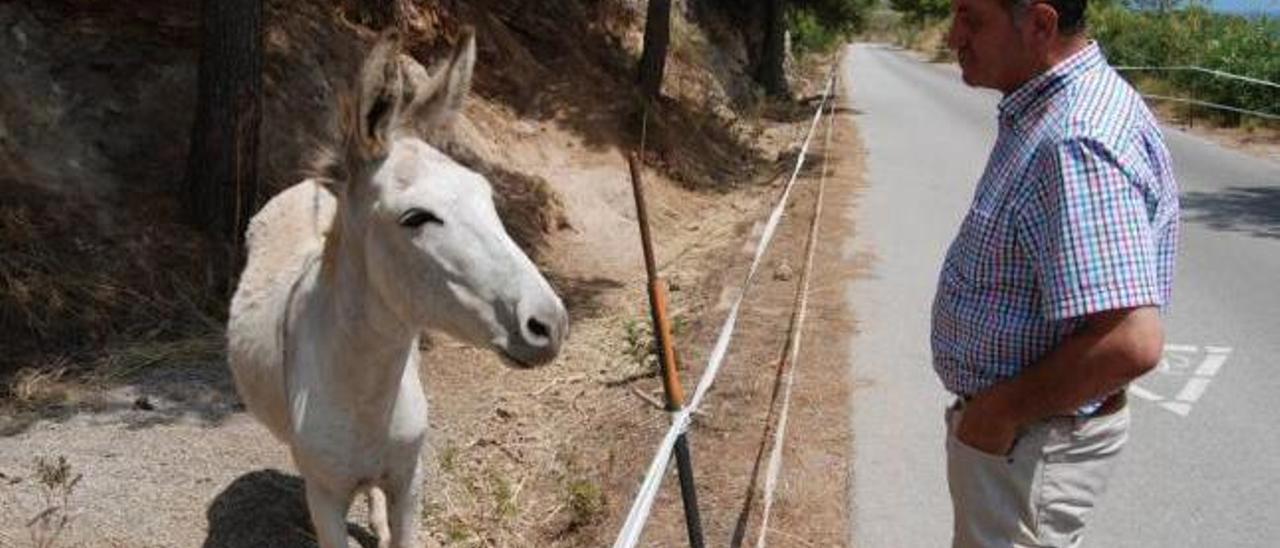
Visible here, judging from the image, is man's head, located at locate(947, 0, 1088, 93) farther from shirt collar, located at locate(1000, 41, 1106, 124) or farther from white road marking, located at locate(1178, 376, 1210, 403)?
white road marking, located at locate(1178, 376, 1210, 403)

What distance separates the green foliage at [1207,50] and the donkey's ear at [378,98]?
71.7 ft

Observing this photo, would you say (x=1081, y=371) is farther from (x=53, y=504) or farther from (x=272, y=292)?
(x=53, y=504)

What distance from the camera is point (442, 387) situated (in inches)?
257

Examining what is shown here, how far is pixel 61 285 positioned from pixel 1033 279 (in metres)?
5.77

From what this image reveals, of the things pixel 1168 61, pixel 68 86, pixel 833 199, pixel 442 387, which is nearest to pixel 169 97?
pixel 68 86

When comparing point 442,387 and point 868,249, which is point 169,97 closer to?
point 442,387

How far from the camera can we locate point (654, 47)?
1413 centimetres

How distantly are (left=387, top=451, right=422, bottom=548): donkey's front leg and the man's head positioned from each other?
7.40 feet

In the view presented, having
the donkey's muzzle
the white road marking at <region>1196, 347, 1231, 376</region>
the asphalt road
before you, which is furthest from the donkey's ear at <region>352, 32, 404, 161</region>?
the white road marking at <region>1196, 347, 1231, 376</region>

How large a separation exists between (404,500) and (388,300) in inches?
36.7

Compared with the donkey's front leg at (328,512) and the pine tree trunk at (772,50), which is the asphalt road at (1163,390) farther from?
the pine tree trunk at (772,50)

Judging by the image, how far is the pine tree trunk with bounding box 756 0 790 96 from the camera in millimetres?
26547

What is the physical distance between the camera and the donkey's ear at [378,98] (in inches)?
110

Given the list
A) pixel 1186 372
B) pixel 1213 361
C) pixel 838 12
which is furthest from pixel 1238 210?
pixel 838 12
